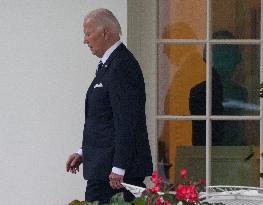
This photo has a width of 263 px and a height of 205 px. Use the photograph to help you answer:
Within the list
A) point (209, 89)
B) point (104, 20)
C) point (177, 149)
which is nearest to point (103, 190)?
point (104, 20)

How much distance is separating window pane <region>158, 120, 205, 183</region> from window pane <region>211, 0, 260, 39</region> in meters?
0.65

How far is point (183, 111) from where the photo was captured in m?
6.43

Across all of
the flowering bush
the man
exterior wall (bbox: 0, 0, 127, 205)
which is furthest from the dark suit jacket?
the flowering bush

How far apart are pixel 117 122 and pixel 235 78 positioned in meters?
1.78

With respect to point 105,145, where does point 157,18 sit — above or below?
above

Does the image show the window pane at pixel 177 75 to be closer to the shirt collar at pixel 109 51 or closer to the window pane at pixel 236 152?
the window pane at pixel 236 152

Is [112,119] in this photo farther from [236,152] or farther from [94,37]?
[236,152]

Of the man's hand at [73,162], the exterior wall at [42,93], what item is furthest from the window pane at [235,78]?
the man's hand at [73,162]

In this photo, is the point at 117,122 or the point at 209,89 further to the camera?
the point at 209,89

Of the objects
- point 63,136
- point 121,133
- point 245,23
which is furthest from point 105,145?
point 245,23

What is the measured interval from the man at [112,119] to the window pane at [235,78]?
5.05ft

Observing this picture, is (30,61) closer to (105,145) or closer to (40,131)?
(40,131)

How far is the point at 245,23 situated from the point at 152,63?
645mm

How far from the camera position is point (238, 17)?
637 centimetres
